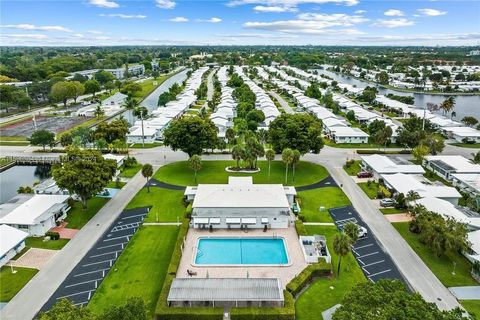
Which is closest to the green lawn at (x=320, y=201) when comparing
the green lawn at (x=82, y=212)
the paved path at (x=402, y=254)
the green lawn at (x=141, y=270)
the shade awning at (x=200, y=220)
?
the paved path at (x=402, y=254)

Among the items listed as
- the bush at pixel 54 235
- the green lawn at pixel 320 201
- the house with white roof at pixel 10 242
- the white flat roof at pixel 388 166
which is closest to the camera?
the house with white roof at pixel 10 242

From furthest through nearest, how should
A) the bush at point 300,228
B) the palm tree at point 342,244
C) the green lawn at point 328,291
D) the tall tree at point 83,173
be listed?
the tall tree at point 83,173
the bush at point 300,228
the palm tree at point 342,244
the green lawn at point 328,291

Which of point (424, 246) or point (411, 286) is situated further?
point (424, 246)

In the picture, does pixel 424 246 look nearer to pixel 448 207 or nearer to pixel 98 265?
pixel 448 207

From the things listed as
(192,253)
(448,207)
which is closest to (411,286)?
(448,207)

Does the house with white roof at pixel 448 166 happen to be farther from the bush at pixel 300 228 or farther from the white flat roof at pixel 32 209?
the white flat roof at pixel 32 209

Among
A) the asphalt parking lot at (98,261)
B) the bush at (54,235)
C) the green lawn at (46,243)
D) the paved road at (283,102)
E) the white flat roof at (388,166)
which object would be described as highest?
the paved road at (283,102)

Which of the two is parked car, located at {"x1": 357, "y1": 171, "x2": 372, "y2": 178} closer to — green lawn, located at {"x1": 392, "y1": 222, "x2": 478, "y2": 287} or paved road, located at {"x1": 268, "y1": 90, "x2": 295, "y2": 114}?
green lawn, located at {"x1": 392, "y1": 222, "x2": 478, "y2": 287}
